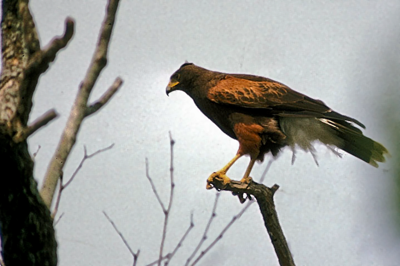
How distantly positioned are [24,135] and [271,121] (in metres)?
2.43

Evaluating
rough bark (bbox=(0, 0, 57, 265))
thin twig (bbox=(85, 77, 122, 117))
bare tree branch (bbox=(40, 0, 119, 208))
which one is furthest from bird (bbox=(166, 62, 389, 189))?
rough bark (bbox=(0, 0, 57, 265))

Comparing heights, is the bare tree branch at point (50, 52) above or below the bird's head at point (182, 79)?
below

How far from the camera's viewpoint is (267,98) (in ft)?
13.4

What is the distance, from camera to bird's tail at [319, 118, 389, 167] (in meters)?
3.99

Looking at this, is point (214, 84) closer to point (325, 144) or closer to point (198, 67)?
point (198, 67)

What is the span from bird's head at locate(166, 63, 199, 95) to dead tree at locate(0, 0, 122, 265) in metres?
Answer: 2.10

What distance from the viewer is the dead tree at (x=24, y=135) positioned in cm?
208

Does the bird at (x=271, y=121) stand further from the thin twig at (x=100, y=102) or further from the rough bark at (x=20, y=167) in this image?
the rough bark at (x=20, y=167)

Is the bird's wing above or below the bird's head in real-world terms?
below

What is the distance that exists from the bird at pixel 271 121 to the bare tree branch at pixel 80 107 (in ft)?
5.45

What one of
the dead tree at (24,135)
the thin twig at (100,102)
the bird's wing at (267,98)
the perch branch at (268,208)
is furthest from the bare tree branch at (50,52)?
the bird's wing at (267,98)

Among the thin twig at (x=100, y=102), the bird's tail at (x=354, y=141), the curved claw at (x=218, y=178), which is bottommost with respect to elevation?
the thin twig at (x=100, y=102)

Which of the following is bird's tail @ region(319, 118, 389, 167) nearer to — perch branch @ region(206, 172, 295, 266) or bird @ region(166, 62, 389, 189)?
bird @ region(166, 62, 389, 189)

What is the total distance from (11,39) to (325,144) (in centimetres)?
273
